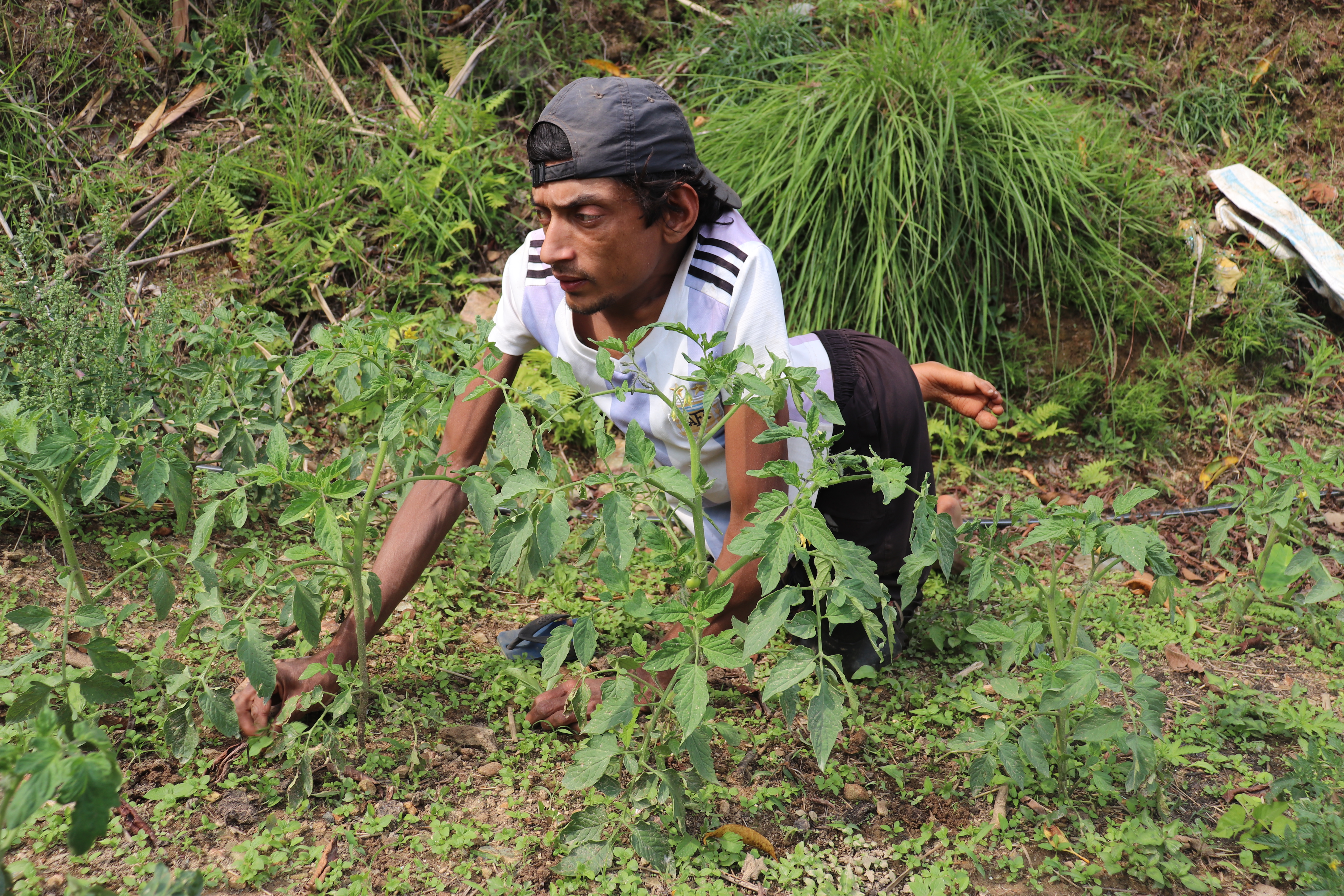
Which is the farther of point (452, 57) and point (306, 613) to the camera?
point (452, 57)

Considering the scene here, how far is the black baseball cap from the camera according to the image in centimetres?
204

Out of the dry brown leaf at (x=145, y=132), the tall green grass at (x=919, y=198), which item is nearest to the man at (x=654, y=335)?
the tall green grass at (x=919, y=198)

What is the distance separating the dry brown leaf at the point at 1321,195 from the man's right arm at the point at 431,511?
4.07 metres

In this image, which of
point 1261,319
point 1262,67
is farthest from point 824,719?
point 1262,67

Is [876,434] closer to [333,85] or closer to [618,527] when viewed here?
[618,527]

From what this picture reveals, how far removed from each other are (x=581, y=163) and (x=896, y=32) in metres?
2.60

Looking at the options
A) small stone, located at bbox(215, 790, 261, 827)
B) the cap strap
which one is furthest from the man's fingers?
the cap strap

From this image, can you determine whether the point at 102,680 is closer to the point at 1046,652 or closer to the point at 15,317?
the point at 15,317

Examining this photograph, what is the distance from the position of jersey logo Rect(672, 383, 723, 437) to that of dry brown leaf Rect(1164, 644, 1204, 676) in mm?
1401

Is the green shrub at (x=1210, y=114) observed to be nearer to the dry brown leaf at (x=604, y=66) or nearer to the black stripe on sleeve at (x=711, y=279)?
the dry brown leaf at (x=604, y=66)

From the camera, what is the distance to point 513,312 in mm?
2473

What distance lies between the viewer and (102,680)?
63.2 inches

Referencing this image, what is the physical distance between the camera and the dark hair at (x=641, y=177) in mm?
2057

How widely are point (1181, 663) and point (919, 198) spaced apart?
6.41ft
